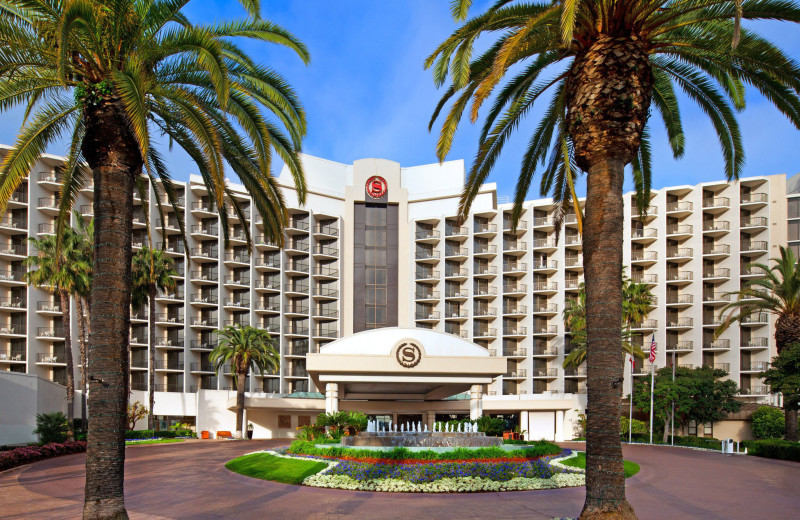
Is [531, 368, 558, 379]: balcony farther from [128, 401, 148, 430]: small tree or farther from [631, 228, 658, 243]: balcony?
[128, 401, 148, 430]: small tree

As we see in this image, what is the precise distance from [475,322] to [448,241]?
9.82 m

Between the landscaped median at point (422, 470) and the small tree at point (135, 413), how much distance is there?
34.3m

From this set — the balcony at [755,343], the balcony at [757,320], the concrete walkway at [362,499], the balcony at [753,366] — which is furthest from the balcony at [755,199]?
the concrete walkway at [362,499]

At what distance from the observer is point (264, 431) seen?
61188 mm

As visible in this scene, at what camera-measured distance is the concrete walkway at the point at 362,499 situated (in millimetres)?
14570

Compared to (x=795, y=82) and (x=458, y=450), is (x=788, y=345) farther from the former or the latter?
(x=795, y=82)

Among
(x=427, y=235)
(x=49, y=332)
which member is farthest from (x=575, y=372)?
(x=49, y=332)

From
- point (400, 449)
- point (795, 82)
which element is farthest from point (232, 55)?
point (400, 449)

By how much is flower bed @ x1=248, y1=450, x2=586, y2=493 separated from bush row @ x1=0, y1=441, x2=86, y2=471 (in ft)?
45.1

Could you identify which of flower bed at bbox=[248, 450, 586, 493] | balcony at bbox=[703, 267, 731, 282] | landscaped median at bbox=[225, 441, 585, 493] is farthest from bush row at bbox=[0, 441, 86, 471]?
balcony at bbox=[703, 267, 731, 282]

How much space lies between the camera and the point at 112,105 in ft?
35.6

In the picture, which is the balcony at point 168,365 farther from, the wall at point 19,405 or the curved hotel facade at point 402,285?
the wall at point 19,405

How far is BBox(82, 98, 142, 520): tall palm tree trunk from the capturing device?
33.4 feet

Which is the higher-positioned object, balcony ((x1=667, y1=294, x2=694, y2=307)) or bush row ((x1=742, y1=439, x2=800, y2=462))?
balcony ((x1=667, y1=294, x2=694, y2=307))
